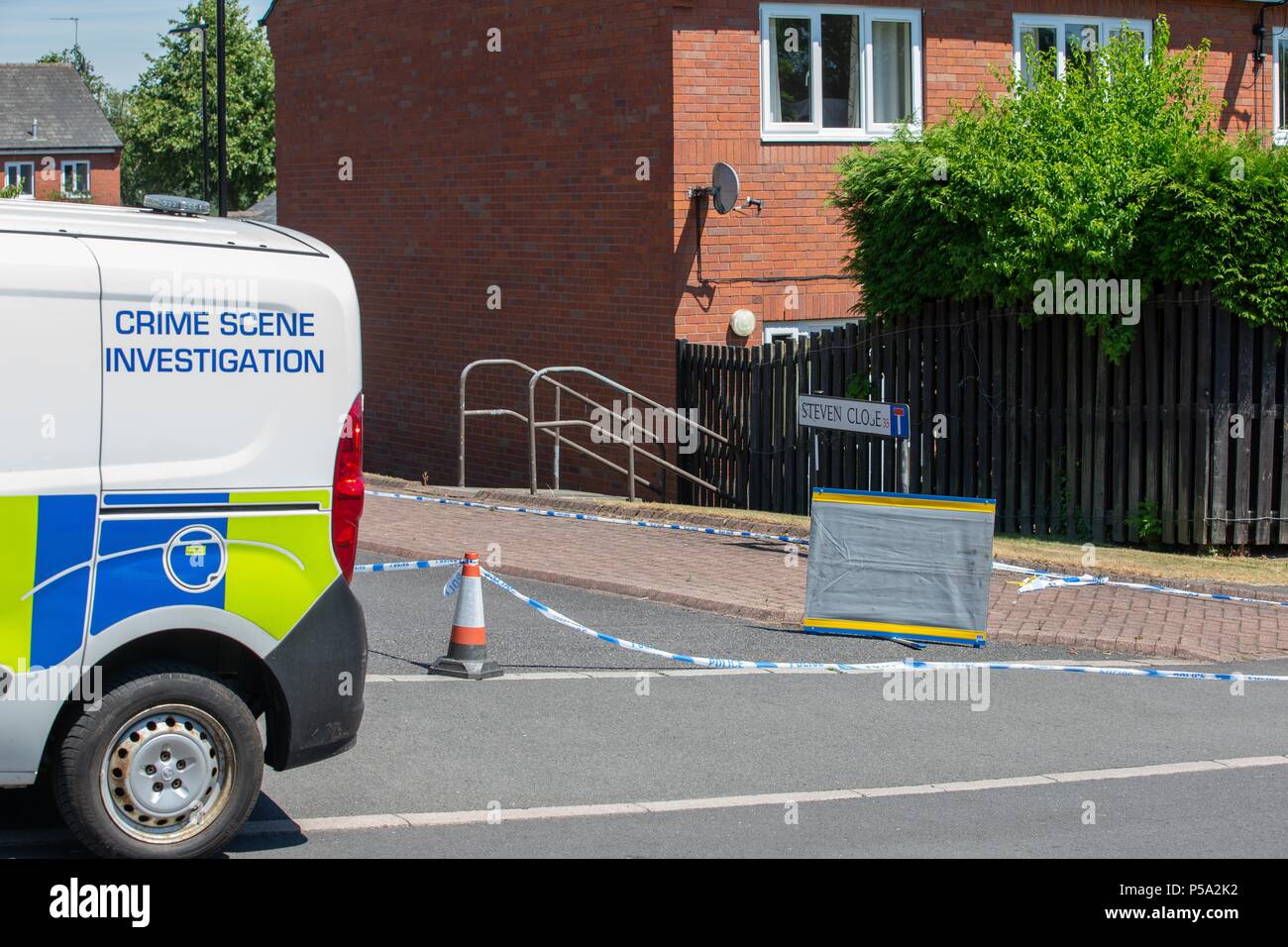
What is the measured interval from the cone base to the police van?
292 centimetres

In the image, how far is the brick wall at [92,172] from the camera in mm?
76188

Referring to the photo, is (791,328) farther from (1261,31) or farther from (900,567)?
(900,567)

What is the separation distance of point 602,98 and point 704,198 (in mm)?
1803

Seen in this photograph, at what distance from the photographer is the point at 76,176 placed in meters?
77.2

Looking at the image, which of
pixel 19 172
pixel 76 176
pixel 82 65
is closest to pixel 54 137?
pixel 76 176

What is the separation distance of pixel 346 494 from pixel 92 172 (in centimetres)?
7755

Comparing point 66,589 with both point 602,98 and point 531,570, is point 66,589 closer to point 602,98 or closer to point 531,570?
point 531,570

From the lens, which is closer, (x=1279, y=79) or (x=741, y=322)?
(x=741, y=322)

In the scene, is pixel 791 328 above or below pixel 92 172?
below

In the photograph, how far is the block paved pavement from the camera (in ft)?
34.6

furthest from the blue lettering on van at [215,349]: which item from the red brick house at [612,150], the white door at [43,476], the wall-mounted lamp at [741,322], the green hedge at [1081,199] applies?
the wall-mounted lamp at [741,322]

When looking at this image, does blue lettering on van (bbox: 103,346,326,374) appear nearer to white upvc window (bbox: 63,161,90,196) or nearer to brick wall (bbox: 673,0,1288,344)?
brick wall (bbox: 673,0,1288,344)

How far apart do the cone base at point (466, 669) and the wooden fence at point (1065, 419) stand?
6.62 meters

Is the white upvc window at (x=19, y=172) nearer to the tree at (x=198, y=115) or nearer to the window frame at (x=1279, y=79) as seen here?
the tree at (x=198, y=115)
